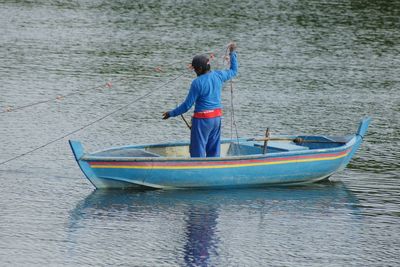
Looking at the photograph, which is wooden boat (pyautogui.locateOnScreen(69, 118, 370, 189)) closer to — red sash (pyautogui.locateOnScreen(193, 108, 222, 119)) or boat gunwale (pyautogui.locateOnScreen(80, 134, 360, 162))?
boat gunwale (pyautogui.locateOnScreen(80, 134, 360, 162))

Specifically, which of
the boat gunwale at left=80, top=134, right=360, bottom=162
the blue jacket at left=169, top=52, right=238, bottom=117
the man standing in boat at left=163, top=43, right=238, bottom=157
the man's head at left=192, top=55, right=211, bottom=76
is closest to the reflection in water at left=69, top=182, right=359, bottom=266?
the boat gunwale at left=80, top=134, right=360, bottom=162

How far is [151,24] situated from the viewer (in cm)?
3794

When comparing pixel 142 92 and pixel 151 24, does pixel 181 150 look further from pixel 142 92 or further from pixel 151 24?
pixel 151 24

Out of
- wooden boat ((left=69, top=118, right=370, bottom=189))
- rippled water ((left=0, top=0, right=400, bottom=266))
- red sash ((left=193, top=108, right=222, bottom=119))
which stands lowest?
rippled water ((left=0, top=0, right=400, bottom=266))

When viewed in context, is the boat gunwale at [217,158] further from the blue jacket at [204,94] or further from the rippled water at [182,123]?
the blue jacket at [204,94]

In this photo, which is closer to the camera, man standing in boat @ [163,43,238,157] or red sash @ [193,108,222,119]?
man standing in boat @ [163,43,238,157]

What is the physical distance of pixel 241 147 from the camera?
1961 centimetres

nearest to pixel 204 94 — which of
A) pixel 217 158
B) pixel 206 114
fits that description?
pixel 206 114

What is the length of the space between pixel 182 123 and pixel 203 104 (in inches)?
213

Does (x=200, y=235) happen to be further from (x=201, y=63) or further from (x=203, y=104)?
(x=201, y=63)

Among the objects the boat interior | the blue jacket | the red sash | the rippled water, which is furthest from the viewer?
the boat interior

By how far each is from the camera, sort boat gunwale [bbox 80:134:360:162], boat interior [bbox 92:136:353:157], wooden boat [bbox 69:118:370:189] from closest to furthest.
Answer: boat gunwale [bbox 80:134:360:162] → wooden boat [bbox 69:118:370:189] → boat interior [bbox 92:136:353:157]

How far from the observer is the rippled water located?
1552 centimetres

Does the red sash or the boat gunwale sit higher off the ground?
the red sash
